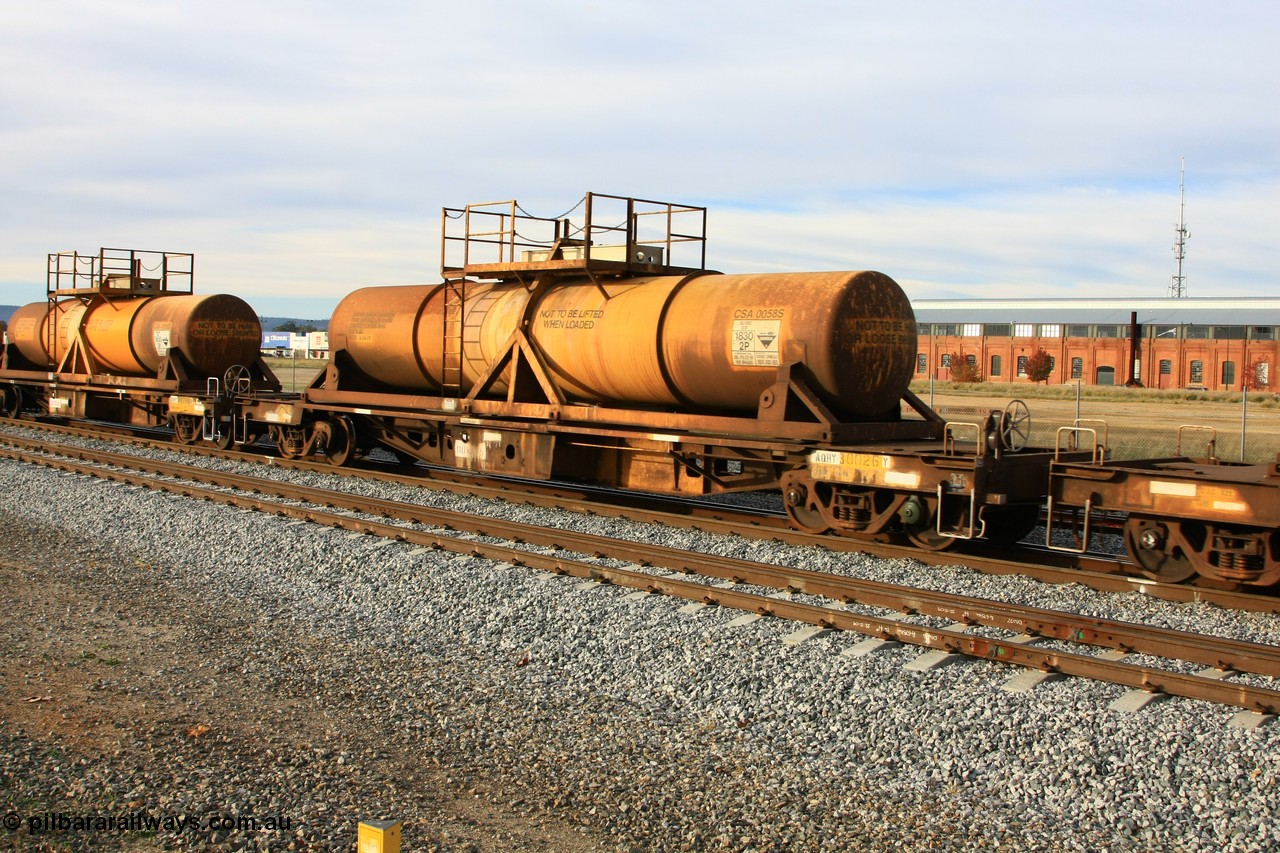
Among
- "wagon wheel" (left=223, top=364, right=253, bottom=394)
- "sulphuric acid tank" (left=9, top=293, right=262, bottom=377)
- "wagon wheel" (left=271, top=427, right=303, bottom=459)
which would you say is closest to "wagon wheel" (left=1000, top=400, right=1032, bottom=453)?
"wagon wheel" (left=271, top=427, right=303, bottom=459)

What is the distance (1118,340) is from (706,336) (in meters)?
67.0

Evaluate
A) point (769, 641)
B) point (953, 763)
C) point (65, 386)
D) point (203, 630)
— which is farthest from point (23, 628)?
point (65, 386)

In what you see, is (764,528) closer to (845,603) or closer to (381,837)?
(845,603)

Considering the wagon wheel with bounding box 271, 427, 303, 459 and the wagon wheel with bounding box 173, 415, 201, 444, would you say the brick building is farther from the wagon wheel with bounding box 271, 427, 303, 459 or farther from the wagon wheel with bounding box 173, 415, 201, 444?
the wagon wheel with bounding box 271, 427, 303, 459

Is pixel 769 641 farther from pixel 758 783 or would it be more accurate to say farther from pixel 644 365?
pixel 644 365

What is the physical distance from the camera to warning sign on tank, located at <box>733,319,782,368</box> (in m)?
12.2

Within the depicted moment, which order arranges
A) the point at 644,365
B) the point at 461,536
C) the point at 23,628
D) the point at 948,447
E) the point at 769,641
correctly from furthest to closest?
the point at 644,365 < the point at 461,536 < the point at 948,447 < the point at 23,628 < the point at 769,641

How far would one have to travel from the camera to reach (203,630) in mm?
8609

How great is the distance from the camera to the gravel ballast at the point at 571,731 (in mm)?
5258

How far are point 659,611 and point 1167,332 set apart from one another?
243 feet

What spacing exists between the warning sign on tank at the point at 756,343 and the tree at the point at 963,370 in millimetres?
62870

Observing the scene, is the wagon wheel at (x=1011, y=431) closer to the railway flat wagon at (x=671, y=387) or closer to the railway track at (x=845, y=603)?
the railway flat wagon at (x=671, y=387)

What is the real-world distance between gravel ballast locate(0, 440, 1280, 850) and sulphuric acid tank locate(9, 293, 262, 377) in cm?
1356

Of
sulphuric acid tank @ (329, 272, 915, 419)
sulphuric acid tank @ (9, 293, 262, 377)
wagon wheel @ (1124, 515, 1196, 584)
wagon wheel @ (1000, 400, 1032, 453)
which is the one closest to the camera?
wagon wheel @ (1124, 515, 1196, 584)
